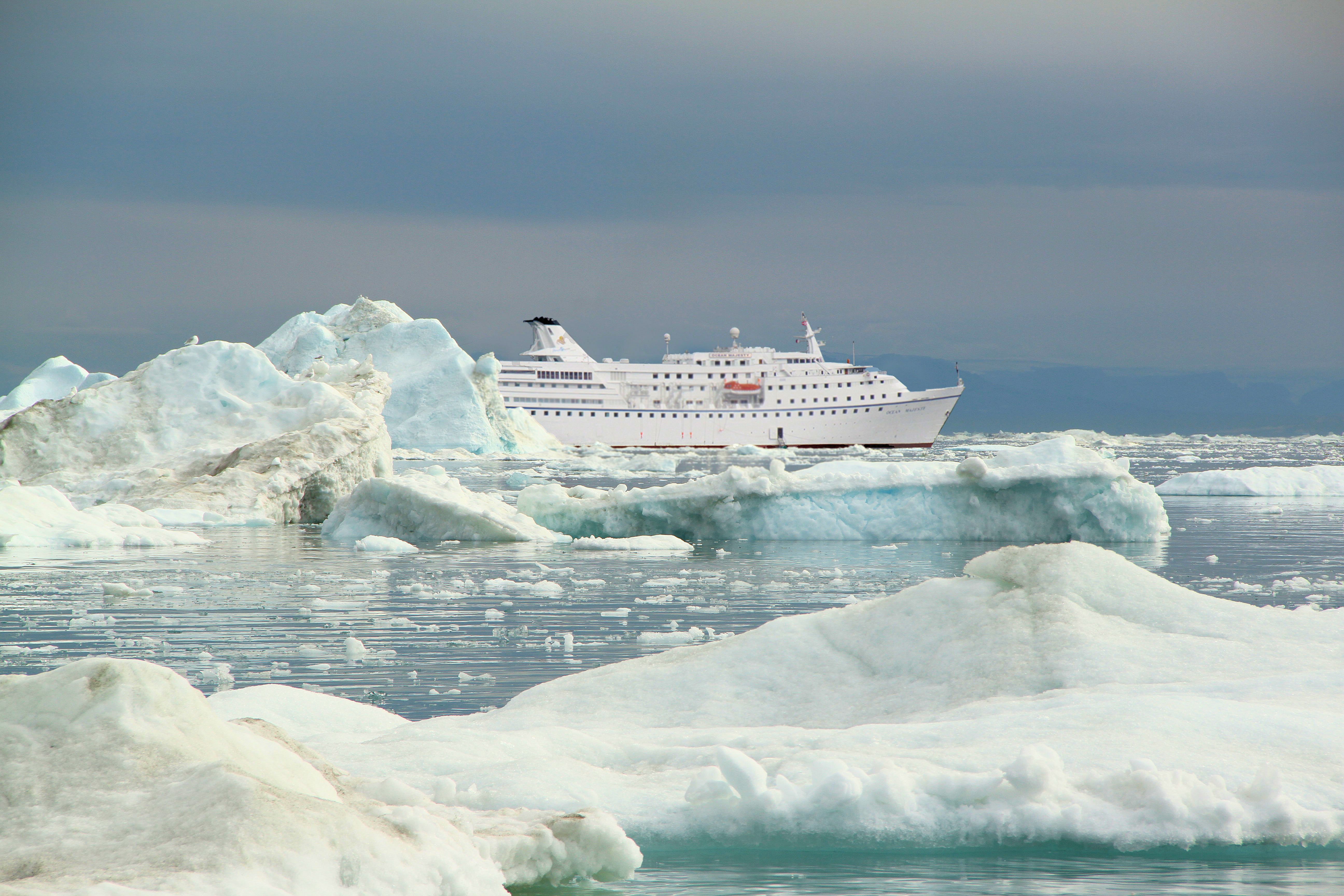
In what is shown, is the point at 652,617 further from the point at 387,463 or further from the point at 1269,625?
the point at 387,463

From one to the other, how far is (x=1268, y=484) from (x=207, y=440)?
70.2ft

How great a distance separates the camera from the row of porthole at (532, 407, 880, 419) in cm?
6159

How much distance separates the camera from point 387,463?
62.7ft

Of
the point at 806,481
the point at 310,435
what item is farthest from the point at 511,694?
the point at 310,435

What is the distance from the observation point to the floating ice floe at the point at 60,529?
14.0m

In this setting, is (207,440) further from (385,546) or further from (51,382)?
(51,382)

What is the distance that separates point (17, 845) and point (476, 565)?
10358 mm

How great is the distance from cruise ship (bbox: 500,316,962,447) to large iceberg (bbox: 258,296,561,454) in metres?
13.0

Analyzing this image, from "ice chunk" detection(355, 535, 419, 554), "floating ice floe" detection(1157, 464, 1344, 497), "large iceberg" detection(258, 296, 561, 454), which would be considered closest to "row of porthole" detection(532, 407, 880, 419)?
"large iceberg" detection(258, 296, 561, 454)

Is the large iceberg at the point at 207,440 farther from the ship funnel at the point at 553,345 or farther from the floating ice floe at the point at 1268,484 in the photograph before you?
the ship funnel at the point at 553,345

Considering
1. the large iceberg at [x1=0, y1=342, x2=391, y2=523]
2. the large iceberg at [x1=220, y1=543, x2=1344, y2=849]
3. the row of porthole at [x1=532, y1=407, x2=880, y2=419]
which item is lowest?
the large iceberg at [x1=220, y1=543, x2=1344, y2=849]

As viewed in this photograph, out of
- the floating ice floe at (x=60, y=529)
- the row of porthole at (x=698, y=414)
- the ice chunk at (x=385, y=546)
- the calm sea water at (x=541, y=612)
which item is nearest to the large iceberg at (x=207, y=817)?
the calm sea water at (x=541, y=612)

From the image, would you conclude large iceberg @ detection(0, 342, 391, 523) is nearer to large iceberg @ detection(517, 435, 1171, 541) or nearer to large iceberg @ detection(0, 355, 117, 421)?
large iceberg @ detection(517, 435, 1171, 541)

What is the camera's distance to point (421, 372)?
150 ft
